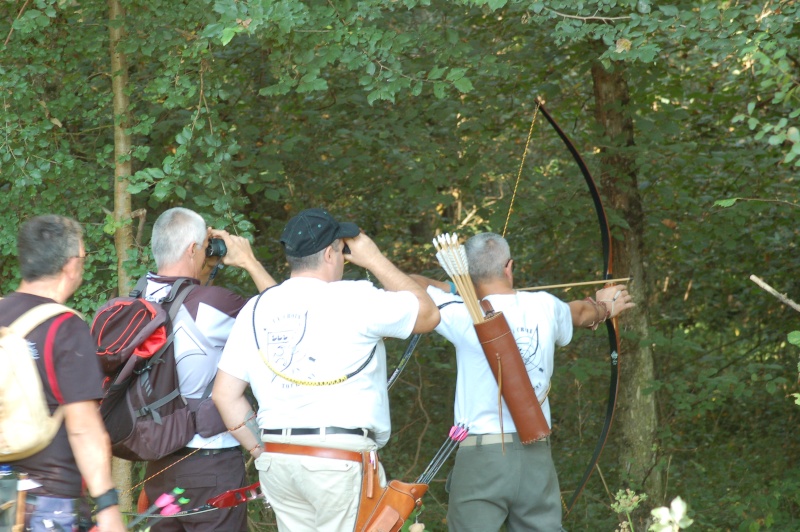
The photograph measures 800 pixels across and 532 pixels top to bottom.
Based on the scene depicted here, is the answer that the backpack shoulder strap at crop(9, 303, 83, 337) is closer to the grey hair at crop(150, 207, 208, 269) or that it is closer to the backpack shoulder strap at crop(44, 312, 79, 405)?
the backpack shoulder strap at crop(44, 312, 79, 405)

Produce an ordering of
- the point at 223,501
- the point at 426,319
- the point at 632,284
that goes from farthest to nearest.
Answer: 1. the point at 632,284
2. the point at 223,501
3. the point at 426,319

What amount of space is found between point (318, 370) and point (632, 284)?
11.6 ft

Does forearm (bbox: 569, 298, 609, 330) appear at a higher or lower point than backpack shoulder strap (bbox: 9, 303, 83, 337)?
lower

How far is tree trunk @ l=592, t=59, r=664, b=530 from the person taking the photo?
5.73 meters

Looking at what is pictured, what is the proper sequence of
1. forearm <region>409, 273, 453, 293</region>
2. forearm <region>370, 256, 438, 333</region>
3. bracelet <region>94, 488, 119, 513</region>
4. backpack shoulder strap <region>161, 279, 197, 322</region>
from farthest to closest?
1. forearm <region>409, 273, 453, 293</region>
2. backpack shoulder strap <region>161, 279, 197, 322</region>
3. forearm <region>370, 256, 438, 333</region>
4. bracelet <region>94, 488, 119, 513</region>

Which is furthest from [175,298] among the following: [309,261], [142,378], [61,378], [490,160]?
[490,160]

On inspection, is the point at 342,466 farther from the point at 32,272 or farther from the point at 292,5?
the point at 292,5

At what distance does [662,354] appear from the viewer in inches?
300

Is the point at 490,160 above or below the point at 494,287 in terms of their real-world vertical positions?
above

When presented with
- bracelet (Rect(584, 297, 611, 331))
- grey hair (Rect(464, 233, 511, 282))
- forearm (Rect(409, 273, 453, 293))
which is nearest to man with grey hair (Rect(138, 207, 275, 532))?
forearm (Rect(409, 273, 453, 293))

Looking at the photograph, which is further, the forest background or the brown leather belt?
the forest background

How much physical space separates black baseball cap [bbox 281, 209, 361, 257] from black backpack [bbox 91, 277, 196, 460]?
0.48 meters

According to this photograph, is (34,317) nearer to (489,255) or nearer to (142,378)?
(142,378)

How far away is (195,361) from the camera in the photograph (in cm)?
317
